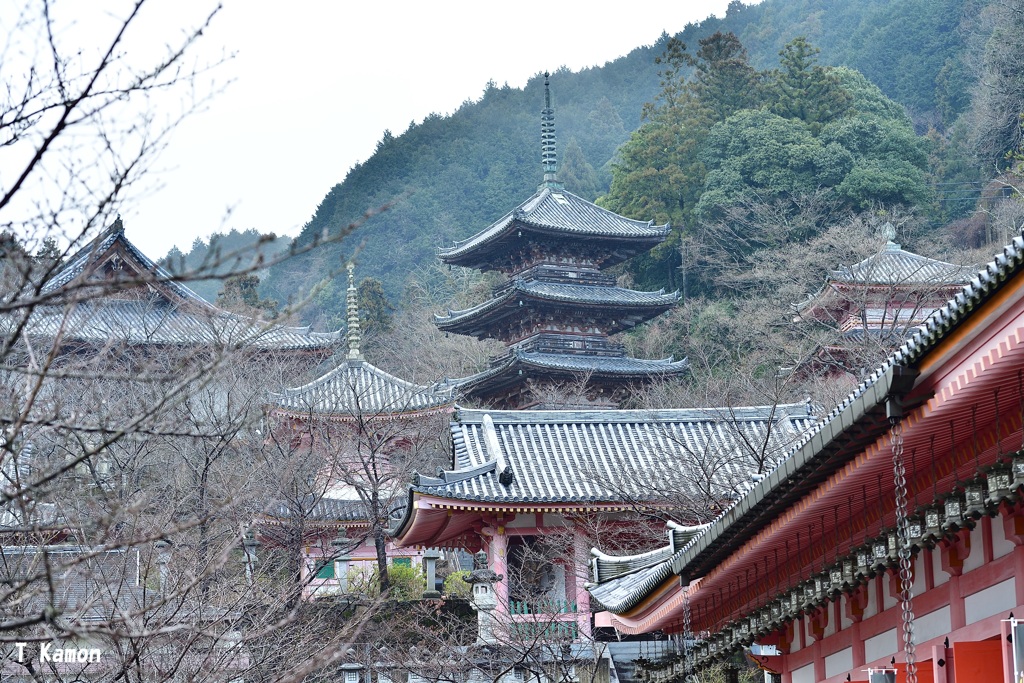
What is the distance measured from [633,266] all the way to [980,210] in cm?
1306

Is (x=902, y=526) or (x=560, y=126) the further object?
(x=560, y=126)

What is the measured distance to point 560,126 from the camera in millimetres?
73000

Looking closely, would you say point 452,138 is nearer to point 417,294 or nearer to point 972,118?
point 417,294

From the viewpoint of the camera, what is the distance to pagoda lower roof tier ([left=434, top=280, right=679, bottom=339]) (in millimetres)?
37875

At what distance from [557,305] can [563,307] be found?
293mm

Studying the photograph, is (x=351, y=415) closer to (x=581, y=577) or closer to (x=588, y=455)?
(x=588, y=455)

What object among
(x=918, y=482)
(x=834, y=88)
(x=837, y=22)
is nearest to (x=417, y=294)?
(x=834, y=88)

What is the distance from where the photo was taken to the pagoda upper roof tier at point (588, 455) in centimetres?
2247

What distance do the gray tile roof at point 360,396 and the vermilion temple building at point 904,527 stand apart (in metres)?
20.5

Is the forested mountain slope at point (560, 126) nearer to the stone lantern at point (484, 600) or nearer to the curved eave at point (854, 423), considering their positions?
the stone lantern at point (484, 600)

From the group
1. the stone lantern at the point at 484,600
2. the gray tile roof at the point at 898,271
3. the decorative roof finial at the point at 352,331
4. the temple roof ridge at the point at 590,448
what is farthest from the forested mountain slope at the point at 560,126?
the stone lantern at the point at 484,600

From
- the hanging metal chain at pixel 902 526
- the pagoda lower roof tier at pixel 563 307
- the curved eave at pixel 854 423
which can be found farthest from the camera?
the pagoda lower roof tier at pixel 563 307

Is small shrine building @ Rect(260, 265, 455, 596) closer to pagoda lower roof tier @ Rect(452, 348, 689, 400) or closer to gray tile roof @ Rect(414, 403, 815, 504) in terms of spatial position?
pagoda lower roof tier @ Rect(452, 348, 689, 400)

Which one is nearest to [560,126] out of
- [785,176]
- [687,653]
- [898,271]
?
[785,176]
